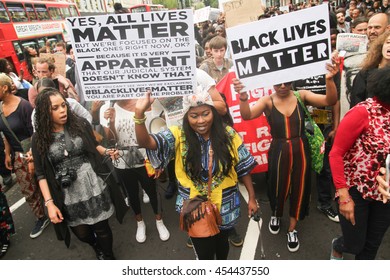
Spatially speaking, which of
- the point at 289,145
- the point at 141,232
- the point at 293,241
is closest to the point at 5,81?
the point at 141,232

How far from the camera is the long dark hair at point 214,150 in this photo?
2098 mm

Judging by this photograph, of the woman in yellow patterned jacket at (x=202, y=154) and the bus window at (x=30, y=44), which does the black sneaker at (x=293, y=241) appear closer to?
the woman in yellow patterned jacket at (x=202, y=154)

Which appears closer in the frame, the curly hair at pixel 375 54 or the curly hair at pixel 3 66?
the curly hair at pixel 375 54

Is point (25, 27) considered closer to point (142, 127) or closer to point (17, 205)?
point (17, 205)

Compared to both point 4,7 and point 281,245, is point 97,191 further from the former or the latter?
point 4,7

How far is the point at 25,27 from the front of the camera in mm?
11656

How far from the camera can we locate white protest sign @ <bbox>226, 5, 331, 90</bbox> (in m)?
2.11

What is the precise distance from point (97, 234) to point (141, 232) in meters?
0.66

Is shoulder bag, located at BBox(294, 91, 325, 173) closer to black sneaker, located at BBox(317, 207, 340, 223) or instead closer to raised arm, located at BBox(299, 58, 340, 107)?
raised arm, located at BBox(299, 58, 340, 107)

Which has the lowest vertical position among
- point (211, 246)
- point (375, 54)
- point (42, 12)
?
point (211, 246)

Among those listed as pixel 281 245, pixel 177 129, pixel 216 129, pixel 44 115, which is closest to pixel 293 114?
pixel 216 129

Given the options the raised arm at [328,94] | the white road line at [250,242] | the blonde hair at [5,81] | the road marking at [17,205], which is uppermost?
the blonde hair at [5,81]

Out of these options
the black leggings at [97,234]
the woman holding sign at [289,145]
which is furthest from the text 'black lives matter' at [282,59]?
the black leggings at [97,234]

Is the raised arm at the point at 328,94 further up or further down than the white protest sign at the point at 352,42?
further down
